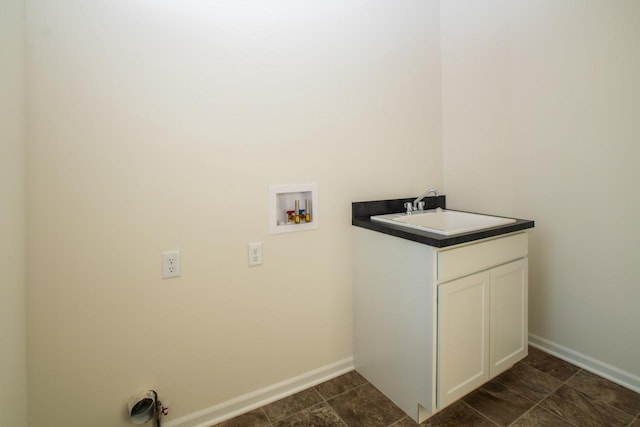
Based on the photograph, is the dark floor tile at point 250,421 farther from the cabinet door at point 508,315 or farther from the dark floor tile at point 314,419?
the cabinet door at point 508,315

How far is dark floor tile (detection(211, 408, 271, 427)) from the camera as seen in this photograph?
1593 millimetres

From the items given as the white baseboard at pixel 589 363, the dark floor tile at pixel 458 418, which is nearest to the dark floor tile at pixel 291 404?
the dark floor tile at pixel 458 418

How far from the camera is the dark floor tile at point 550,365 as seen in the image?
190cm

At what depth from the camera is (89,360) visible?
1.34 m

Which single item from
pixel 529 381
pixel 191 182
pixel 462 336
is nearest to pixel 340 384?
pixel 462 336

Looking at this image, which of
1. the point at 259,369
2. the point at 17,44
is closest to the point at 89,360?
the point at 259,369

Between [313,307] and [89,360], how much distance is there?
1022 mm

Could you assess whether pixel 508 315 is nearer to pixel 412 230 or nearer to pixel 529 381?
pixel 529 381

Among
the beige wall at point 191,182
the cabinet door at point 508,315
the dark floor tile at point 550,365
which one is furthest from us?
the dark floor tile at point 550,365

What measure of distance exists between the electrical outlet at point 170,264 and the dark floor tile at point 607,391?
6.85 feet

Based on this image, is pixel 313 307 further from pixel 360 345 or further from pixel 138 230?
pixel 138 230

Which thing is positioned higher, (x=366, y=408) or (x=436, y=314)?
(x=436, y=314)

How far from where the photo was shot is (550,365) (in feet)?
6.51

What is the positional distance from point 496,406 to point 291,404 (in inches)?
39.9
